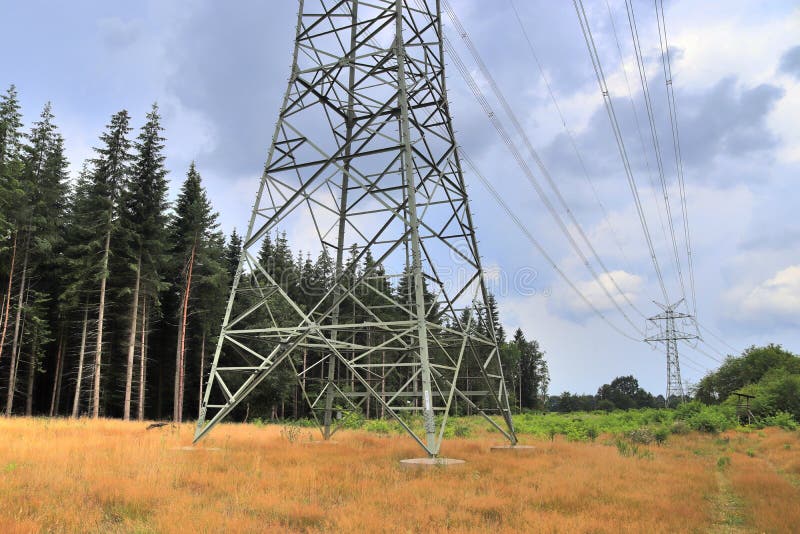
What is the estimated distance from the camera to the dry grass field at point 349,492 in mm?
6484

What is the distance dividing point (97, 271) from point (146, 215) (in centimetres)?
485

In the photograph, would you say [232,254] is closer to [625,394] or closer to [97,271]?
[97,271]

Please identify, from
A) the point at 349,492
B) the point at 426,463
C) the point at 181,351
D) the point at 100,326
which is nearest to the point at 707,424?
the point at 426,463

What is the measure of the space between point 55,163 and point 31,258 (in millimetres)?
6716

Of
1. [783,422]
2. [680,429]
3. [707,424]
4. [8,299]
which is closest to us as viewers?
[680,429]

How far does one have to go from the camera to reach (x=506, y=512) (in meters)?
7.34

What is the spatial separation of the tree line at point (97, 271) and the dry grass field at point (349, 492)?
20044mm

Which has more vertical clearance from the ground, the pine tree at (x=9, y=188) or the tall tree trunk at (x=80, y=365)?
the pine tree at (x=9, y=188)

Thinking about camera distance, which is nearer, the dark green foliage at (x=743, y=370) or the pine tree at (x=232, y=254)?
the pine tree at (x=232, y=254)

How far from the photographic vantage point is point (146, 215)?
3497 cm

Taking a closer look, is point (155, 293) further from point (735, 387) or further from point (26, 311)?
point (735, 387)

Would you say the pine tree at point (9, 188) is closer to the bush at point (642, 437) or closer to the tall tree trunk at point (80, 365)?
the tall tree trunk at point (80, 365)

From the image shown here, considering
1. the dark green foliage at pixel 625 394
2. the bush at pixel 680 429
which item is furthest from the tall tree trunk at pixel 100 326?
the dark green foliage at pixel 625 394

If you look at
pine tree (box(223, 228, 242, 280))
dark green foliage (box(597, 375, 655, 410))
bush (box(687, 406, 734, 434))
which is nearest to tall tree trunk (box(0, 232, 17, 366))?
pine tree (box(223, 228, 242, 280))
